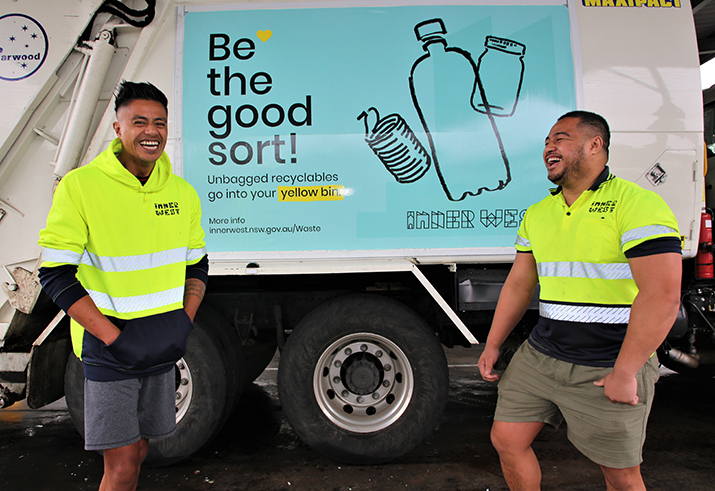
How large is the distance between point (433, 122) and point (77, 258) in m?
2.19

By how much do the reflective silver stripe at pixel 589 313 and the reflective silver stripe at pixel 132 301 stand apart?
168 centimetres

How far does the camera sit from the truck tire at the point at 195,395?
→ 3025 mm

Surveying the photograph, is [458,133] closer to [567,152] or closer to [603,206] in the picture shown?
[567,152]

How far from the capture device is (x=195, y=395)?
304 cm

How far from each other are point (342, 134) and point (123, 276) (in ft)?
5.41

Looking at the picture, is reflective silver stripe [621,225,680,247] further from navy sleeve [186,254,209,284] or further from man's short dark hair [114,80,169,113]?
man's short dark hair [114,80,169,113]

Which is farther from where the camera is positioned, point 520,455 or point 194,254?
point 194,254

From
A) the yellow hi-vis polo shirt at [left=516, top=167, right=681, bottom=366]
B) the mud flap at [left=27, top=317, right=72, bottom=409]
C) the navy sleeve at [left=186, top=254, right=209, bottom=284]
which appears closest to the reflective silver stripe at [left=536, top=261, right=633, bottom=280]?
the yellow hi-vis polo shirt at [left=516, top=167, right=681, bottom=366]

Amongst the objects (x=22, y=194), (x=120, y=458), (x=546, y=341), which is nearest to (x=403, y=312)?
(x=546, y=341)

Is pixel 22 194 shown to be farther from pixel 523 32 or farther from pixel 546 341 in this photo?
pixel 523 32

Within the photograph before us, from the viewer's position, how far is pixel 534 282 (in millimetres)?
2242

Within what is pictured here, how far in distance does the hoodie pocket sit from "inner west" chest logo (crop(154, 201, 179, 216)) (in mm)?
431

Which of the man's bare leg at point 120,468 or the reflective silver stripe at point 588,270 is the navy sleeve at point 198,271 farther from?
the reflective silver stripe at point 588,270

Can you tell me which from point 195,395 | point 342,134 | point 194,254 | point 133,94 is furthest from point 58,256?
point 342,134
